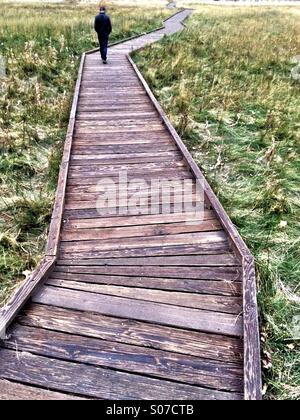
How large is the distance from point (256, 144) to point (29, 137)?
159 inches

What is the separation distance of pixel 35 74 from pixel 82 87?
1.38 meters

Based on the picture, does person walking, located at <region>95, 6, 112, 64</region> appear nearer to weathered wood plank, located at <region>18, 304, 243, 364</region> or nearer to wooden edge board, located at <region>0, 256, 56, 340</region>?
wooden edge board, located at <region>0, 256, 56, 340</region>

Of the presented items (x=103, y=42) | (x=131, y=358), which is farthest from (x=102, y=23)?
(x=131, y=358)

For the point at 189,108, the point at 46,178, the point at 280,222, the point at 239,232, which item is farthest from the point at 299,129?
the point at 46,178

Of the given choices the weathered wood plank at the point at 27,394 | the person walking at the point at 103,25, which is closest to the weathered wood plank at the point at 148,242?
the weathered wood plank at the point at 27,394

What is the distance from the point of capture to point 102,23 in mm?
10742

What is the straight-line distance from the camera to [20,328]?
2955mm

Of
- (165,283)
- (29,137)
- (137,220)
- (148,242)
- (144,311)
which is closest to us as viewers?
(144,311)

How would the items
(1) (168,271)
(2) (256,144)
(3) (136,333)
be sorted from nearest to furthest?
(3) (136,333) < (1) (168,271) < (2) (256,144)

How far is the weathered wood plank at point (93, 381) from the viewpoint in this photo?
253cm

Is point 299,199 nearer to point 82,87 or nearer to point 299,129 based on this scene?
point 299,129

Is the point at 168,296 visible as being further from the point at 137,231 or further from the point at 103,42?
the point at 103,42

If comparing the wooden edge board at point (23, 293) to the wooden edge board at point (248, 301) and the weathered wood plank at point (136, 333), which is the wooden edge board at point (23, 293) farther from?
the wooden edge board at point (248, 301)
